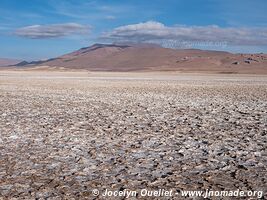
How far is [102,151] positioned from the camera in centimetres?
707

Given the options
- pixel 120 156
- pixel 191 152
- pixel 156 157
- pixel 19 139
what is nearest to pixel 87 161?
pixel 120 156

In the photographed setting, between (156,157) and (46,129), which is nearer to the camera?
(156,157)

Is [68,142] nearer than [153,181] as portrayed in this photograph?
No

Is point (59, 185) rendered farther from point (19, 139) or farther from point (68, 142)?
point (19, 139)

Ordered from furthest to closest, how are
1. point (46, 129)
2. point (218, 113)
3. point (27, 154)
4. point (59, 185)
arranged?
point (218, 113) → point (46, 129) → point (27, 154) → point (59, 185)

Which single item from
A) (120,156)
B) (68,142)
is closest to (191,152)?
(120,156)

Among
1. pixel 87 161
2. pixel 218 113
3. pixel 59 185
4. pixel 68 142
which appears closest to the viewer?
pixel 59 185

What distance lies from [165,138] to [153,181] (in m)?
3.11

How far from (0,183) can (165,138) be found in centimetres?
410

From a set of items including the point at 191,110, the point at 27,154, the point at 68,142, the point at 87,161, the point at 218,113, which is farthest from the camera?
the point at 191,110

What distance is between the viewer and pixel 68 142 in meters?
7.88

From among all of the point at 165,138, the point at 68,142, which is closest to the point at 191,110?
the point at 165,138

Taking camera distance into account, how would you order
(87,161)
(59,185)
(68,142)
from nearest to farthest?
(59,185) → (87,161) → (68,142)

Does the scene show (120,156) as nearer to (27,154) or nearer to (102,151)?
(102,151)
